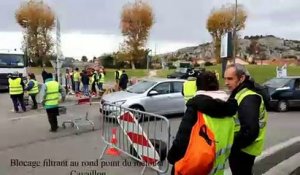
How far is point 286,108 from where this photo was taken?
63.0 feet

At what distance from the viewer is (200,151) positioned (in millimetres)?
3287

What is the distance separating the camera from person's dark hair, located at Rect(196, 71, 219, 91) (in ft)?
11.7

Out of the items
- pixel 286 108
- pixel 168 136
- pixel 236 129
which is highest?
pixel 236 129

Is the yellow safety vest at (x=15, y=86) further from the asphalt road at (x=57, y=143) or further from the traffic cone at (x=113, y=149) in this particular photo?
the traffic cone at (x=113, y=149)

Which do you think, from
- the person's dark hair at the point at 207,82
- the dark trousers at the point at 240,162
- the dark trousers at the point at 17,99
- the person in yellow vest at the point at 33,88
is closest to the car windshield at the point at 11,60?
the person in yellow vest at the point at 33,88

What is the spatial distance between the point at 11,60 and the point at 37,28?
4874cm

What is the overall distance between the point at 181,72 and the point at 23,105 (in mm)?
32831

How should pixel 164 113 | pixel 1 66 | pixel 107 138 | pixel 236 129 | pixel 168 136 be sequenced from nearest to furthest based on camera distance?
pixel 236 129
pixel 168 136
pixel 107 138
pixel 164 113
pixel 1 66

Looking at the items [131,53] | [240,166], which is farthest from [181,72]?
[240,166]

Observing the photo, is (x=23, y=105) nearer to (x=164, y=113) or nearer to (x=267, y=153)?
(x=164, y=113)

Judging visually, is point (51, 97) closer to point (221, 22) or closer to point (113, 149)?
point (113, 149)

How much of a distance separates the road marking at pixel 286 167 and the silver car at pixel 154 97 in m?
7.08

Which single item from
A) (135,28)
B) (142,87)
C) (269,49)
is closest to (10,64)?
(142,87)

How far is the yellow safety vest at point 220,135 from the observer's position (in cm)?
338
